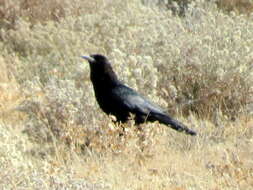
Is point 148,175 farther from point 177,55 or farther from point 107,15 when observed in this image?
point 107,15

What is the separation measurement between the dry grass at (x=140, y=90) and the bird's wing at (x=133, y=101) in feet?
0.58

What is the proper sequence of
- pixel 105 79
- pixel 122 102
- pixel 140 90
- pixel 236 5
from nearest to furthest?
pixel 122 102 → pixel 105 79 → pixel 140 90 → pixel 236 5

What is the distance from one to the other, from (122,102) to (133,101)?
0.12 meters

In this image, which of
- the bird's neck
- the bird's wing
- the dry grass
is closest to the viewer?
the dry grass

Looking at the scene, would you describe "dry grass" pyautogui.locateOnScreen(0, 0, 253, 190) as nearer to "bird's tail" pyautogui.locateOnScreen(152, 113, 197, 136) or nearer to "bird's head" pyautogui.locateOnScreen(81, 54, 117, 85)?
"bird's tail" pyautogui.locateOnScreen(152, 113, 197, 136)

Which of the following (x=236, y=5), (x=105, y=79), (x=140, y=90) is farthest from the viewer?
(x=236, y=5)

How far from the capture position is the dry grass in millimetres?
6289

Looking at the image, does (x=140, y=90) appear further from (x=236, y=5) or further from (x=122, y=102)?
(x=236, y=5)

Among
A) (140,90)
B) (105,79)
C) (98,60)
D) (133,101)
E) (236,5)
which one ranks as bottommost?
(236,5)

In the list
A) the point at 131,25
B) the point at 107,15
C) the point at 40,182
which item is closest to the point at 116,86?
the point at 40,182

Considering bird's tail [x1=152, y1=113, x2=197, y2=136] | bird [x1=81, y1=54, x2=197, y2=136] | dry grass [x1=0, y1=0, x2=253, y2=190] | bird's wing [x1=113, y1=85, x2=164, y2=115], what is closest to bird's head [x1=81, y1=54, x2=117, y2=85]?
bird [x1=81, y1=54, x2=197, y2=136]

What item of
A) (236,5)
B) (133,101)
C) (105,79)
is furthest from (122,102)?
(236,5)

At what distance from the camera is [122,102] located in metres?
7.42

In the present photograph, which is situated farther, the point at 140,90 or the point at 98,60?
the point at 140,90
